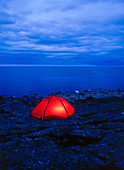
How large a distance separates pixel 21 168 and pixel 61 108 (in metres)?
4.21

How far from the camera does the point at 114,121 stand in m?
7.30

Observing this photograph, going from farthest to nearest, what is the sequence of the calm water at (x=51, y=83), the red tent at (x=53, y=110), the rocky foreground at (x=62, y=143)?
1. the calm water at (x=51, y=83)
2. the red tent at (x=53, y=110)
3. the rocky foreground at (x=62, y=143)

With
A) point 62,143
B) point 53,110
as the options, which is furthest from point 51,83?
point 62,143

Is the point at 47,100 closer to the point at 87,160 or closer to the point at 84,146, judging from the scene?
the point at 84,146

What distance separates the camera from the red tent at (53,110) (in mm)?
7672

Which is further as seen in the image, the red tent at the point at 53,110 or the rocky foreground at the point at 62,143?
the red tent at the point at 53,110

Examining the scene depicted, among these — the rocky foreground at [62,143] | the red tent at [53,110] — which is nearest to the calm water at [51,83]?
the red tent at [53,110]

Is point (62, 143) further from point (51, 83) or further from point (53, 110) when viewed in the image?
point (51, 83)

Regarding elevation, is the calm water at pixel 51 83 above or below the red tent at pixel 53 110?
above

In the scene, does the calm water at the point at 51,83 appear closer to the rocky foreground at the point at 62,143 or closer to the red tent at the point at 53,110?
the red tent at the point at 53,110

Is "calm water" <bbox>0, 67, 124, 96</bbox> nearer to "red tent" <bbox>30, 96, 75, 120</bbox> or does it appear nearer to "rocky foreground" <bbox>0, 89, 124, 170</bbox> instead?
"red tent" <bbox>30, 96, 75, 120</bbox>

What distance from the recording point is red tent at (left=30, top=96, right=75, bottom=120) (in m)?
7.67

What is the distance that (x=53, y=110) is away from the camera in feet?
25.4

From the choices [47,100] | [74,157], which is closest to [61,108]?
[47,100]
